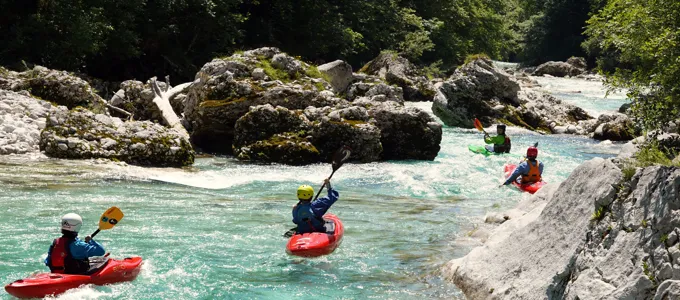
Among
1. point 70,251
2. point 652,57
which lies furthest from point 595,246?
point 70,251

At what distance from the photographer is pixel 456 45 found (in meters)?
37.0

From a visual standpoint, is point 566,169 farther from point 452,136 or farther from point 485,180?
point 452,136

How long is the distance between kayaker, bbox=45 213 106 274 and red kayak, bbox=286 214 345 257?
2175 mm

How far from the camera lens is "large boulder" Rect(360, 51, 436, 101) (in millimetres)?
25953

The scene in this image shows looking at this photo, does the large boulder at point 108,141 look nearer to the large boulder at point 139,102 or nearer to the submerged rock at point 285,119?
the submerged rock at point 285,119

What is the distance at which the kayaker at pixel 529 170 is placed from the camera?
12172mm

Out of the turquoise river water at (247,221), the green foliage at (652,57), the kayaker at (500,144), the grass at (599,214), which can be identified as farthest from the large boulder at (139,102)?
the grass at (599,214)

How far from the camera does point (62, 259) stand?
21.0 feet

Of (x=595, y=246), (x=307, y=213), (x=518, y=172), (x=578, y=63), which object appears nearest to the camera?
(x=595, y=246)

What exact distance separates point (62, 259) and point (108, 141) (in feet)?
21.9

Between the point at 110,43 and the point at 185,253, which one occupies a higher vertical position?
the point at 110,43

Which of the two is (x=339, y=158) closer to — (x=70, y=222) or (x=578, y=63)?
(x=70, y=222)

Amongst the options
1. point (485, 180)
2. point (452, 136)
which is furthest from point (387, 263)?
point (452, 136)

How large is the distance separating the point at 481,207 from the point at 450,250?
308 cm
